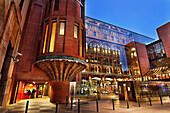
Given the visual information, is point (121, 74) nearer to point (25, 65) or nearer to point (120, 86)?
point (120, 86)

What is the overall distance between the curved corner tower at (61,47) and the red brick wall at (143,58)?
35.9m

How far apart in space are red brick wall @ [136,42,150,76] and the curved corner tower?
3591 centimetres

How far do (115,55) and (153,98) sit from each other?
28.6 meters

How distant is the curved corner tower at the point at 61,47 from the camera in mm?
13594

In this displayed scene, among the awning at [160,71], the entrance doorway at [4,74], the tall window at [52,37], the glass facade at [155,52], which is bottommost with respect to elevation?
the entrance doorway at [4,74]

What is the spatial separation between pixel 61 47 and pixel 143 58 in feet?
137

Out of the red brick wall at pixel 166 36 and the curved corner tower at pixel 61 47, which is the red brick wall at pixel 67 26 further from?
the red brick wall at pixel 166 36

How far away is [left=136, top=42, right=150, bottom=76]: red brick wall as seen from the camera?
1660 inches

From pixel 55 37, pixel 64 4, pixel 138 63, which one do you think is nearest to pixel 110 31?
pixel 138 63

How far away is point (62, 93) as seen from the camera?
13844 mm

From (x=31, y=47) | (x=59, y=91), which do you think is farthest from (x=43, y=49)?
(x=59, y=91)

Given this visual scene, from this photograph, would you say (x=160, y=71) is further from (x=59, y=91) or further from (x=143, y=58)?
(x=59, y=91)

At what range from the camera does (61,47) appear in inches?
546

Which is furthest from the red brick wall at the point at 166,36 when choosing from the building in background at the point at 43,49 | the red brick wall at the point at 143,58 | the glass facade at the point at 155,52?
the building in background at the point at 43,49
